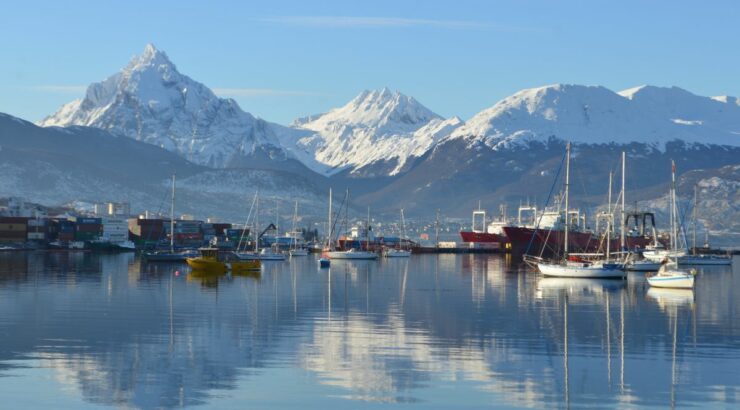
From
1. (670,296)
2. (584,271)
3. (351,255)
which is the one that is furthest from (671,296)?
(351,255)

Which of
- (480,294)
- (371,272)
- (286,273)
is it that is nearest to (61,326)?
(480,294)

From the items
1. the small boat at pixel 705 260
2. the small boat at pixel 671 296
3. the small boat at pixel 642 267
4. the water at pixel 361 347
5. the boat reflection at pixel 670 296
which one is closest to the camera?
the water at pixel 361 347

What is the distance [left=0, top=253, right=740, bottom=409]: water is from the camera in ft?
137

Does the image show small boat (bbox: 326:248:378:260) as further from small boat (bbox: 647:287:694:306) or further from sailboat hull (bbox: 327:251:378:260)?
small boat (bbox: 647:287:694:306)

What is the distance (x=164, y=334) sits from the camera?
5772 centimetres

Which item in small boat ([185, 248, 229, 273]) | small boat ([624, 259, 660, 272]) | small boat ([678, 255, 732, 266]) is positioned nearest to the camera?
small boat ([185, 248, 229, 273])

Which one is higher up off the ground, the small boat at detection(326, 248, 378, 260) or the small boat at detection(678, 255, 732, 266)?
the small boat at detection(326, 248, 378, 260)

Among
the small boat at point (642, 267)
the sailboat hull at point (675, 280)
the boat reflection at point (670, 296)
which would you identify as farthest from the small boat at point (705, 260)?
the boat reflection at point (670, 296)

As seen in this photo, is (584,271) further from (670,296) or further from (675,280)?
(670,296)

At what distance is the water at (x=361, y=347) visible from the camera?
137ft

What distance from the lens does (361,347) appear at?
2110 inches

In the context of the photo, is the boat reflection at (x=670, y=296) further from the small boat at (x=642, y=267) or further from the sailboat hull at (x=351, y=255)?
the sailboat hull at (x=351, y=255)

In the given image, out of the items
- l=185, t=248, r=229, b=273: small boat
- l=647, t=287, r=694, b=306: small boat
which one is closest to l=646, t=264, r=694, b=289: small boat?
l=647, t=287, r=694, b=306: small boat

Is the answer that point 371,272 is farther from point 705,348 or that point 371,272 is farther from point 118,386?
point 118,386
